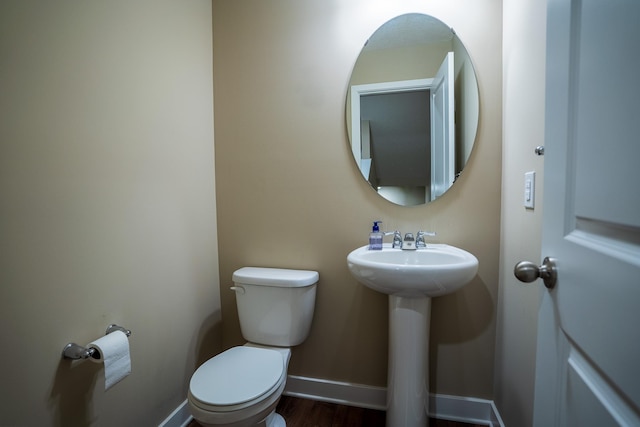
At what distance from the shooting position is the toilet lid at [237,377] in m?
1.06

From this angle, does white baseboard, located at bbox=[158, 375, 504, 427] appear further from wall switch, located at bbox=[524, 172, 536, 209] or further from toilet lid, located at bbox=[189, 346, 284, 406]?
wall switch, located at bbox=[524, 172, 536, 209]

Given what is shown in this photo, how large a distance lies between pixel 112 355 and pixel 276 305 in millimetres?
679

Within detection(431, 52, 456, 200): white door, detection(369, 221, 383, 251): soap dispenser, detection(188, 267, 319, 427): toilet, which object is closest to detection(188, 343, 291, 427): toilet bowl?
detection(188, 267, 319, 427): toilet

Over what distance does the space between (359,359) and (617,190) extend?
1453mm

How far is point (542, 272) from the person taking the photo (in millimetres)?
604

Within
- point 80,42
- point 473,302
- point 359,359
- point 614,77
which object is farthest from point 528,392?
point 80,42

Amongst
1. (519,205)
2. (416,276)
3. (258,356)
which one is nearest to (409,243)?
(416,276)

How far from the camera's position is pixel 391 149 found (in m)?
1.54

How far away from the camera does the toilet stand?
1.05 m

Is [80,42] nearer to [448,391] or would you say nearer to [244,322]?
[244,322]

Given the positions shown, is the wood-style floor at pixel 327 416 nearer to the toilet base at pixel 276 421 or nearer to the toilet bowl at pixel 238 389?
the toilet base at pixel 276 421

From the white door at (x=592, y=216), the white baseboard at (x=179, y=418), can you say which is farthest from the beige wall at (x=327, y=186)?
the white door at (x=592, y=216)

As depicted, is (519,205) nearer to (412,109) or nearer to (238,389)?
(412,109)

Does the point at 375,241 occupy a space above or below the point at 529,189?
below
